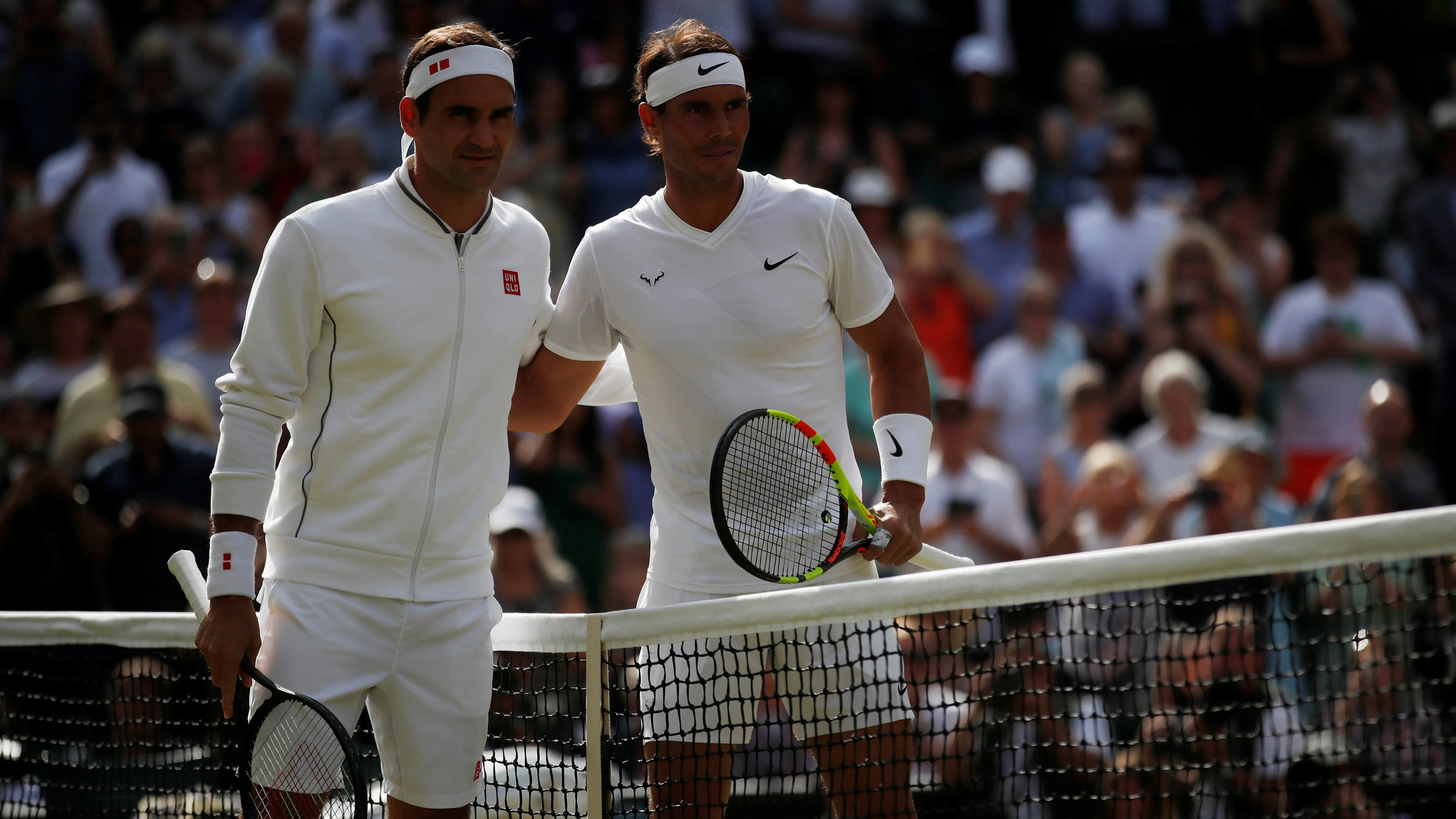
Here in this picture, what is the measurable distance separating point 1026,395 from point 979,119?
9.46 feet

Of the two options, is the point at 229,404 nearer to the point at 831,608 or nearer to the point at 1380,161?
the point at 831,608

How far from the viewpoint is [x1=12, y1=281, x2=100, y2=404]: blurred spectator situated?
923 centimetres

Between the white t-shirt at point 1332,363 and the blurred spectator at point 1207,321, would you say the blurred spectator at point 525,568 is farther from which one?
the white t-shirt at point 1332,363

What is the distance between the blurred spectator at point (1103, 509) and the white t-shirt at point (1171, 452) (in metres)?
0.39

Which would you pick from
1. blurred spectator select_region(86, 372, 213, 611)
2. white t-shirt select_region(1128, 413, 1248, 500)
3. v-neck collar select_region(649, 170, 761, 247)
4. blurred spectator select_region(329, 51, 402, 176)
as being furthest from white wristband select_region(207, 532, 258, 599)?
A: blurred spectator select_region(329, 51, 402, 176)

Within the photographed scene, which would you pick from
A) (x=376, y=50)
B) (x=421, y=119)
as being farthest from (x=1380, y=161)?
(x=421, y=119)

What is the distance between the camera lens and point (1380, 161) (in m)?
11.0

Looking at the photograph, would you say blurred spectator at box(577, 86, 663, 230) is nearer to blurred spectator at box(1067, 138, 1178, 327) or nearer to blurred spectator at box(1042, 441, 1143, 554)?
blurred spectator at box(1067, 138, 1178, 327)

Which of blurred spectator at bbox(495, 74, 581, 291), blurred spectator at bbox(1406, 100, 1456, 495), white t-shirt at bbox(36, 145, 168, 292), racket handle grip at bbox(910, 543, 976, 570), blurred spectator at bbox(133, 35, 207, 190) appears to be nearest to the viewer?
racket handle grip at bbox(910, 543, 976, 570)

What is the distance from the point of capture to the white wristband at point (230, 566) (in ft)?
12.1

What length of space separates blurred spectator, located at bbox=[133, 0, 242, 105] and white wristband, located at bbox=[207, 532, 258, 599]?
9190 mm

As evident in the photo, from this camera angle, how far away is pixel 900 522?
4.04 m

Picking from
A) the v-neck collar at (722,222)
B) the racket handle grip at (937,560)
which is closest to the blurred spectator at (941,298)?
the racket handle grip at (937,560)

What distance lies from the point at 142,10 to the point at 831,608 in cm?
1114
